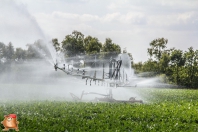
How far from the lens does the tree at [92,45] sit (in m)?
72.1

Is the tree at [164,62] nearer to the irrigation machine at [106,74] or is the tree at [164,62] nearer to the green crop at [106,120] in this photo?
the irrigation machine at [106,74]

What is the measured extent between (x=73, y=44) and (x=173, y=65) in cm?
1905

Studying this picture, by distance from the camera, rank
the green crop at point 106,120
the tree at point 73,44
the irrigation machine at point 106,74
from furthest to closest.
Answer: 1. the tree at point 73,44
2. the irrigation machine at point 106,74
3. the green crop at point 106,120

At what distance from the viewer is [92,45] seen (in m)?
72.8

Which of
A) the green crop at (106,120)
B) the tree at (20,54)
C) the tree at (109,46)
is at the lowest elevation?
the green crop at (106,120)

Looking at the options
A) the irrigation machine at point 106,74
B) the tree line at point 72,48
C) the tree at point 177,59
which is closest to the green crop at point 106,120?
the irrigation machine at point 106,74

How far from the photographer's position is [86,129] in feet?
42.7

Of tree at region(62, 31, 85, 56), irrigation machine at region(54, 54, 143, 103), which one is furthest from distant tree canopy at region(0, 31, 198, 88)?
irrigation machine at region(54, 54, 143, 103)

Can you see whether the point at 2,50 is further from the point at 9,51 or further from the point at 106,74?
the point at 106,74

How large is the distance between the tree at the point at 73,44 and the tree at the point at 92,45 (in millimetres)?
1177

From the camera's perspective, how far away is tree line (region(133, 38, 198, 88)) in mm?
72688

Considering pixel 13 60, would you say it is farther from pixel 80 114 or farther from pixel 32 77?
pixel 80 114

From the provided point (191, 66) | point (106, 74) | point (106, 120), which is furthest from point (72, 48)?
point (106, 120)

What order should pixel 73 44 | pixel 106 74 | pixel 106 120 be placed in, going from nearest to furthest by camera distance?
pixel 106 120
pixel 106 74
pixel 73 44
